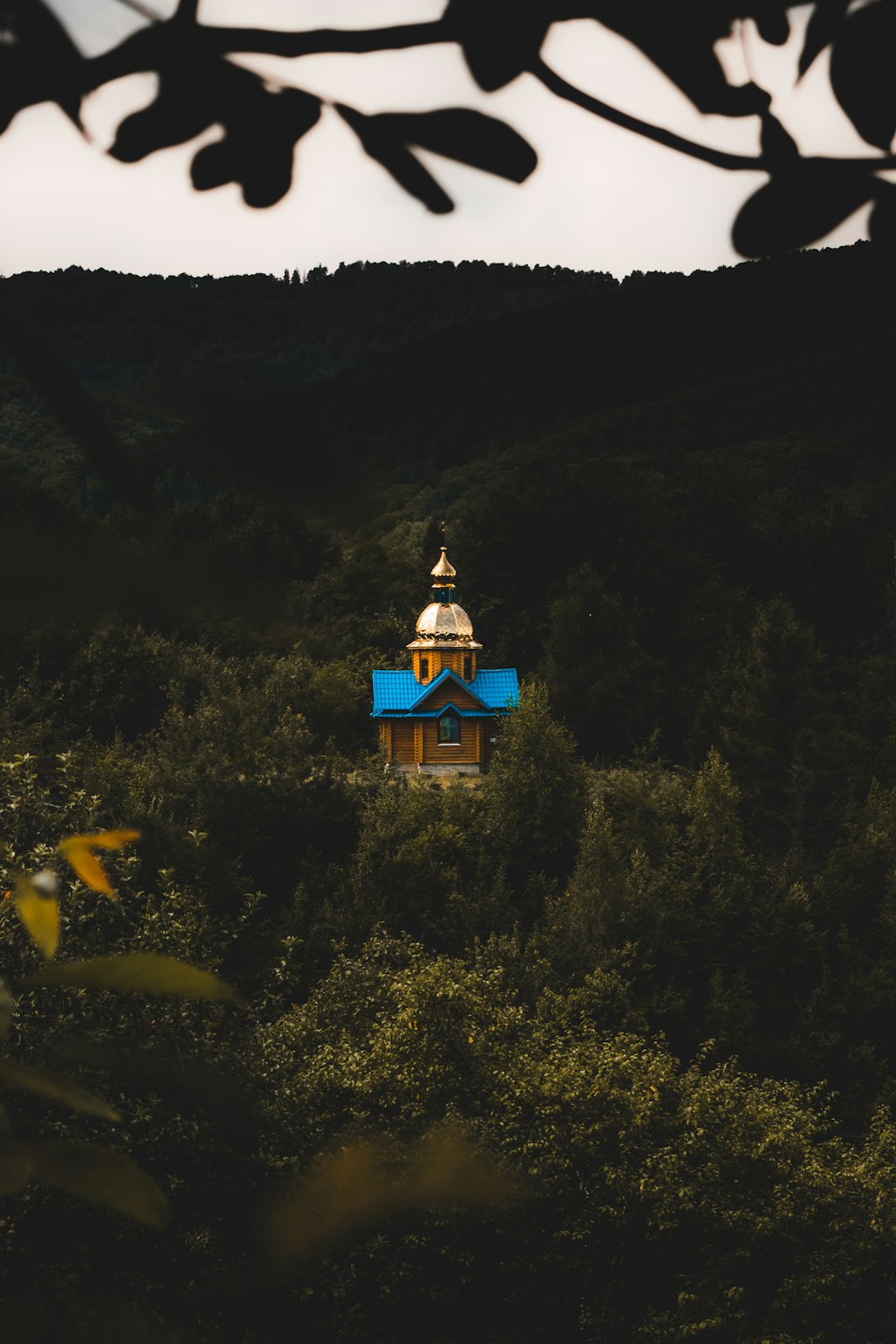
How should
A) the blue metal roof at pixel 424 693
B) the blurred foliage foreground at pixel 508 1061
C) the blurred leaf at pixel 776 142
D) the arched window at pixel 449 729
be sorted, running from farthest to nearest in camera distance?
the arched window at pixel 449 729 < the blue metal roof at pixel 424 693 < the blurred foliage foreground at pixel 508 1061 < the blurred leaf at pixel 776 142

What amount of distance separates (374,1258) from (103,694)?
49.1 feet

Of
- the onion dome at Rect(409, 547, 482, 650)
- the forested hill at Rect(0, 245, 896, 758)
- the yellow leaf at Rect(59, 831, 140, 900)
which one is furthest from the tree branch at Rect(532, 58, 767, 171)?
the onion dome at Rect(409, 547, 482, 650)

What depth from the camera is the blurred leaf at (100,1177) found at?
79 centimetres

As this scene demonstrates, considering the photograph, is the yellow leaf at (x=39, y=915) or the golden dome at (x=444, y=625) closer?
the yellow leaf at (x=39, y=915)

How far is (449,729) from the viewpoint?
1098 inches

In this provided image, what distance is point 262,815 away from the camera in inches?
902

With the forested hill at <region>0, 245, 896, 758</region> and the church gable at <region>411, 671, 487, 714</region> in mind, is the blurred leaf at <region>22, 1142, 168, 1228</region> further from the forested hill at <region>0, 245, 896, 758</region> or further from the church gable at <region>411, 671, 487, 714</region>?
the church gable at <region>411, 671, 487, 714</region>

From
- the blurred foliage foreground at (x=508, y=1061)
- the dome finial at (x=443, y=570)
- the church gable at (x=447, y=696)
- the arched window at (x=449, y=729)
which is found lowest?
the blurred foliage foreground at (x=508, y=1061)

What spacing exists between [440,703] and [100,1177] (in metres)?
26.7

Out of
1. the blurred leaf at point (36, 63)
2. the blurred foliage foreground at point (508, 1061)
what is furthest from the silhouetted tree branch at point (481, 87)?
the blurred foliage foreground at point (508, 1061)

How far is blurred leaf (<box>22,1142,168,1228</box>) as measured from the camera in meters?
0.79

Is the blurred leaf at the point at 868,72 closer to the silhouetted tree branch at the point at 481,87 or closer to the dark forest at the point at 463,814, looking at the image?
the silhouetted tree branch at the point at 481,87

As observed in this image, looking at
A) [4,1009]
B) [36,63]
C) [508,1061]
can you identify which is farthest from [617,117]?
[508,1061]

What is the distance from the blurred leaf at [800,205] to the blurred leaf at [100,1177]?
85 centimetres
